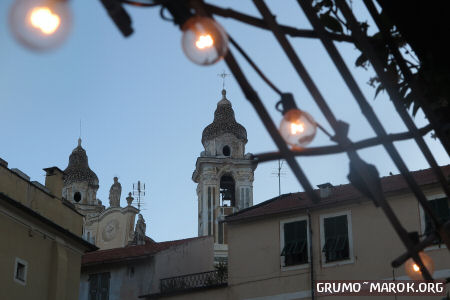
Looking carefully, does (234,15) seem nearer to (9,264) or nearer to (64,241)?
(9,264)

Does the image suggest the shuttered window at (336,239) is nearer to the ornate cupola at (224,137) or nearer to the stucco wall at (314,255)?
the stucco wall at (314,255)

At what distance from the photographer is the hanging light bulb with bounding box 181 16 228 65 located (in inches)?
177

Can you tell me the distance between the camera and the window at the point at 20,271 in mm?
26036

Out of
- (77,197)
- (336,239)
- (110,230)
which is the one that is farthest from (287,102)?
(77,197)

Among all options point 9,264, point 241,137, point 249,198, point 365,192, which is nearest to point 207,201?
point 249,198

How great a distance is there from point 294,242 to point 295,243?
0.20 ft

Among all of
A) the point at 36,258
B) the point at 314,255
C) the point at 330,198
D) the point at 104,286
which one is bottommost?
the point at 36,258

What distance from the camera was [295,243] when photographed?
28.0 meters

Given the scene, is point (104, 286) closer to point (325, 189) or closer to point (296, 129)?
point (325, 189)

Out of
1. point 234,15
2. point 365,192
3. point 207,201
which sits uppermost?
point 207,201

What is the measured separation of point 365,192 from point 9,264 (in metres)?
21.6

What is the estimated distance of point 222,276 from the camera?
30.3 m

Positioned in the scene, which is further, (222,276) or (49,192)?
(222,276)

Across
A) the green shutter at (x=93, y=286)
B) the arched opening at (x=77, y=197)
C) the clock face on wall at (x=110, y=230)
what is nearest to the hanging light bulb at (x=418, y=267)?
the green shutter at (x=93, y=286)
